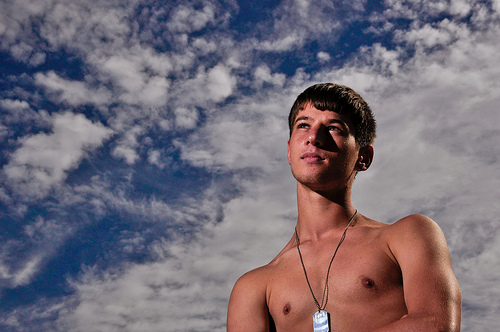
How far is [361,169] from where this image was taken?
6109mm

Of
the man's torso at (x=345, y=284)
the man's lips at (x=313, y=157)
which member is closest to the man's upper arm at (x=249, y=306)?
the man's torso at (x=345, y=284)

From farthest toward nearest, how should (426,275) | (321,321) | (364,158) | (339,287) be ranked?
(364,158) < (339,287) < (321,321) < (426,275)

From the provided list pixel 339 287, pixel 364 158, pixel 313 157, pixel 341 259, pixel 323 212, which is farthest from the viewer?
pixel 364 158

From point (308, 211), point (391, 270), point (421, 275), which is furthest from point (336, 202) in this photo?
point (421, 275)

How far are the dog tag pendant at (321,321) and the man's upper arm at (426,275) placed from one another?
89cm

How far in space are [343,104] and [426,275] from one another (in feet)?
8.15

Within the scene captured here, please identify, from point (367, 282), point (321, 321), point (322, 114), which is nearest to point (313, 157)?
point (322, 114)

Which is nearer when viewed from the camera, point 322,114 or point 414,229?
point 414,229

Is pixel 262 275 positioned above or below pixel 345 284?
above

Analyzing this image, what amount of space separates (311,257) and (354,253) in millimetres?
599

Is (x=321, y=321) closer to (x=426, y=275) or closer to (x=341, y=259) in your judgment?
(x=341, y=259)

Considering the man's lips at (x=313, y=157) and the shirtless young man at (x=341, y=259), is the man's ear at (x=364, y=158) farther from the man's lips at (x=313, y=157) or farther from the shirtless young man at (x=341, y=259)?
the man's lips at (x=313, y=157)

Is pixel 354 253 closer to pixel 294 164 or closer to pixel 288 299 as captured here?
pixel 288 299

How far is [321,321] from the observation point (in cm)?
475
